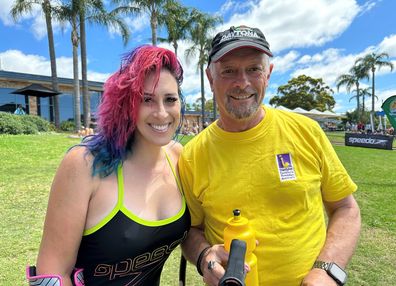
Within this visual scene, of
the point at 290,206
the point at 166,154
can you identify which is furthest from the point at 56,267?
the point at 290,206

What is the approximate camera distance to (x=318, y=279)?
171 cm

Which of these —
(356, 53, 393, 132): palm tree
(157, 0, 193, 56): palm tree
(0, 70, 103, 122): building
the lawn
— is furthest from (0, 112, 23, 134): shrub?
(356, 53, 393, 132): palm tree

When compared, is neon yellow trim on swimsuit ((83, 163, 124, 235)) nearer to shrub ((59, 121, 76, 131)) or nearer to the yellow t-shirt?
the yellow t-shirt

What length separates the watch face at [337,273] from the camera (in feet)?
5.72

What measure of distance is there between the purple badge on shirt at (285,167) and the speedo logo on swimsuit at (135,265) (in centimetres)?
74

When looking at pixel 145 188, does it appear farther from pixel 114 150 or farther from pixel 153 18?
pixel 153 18

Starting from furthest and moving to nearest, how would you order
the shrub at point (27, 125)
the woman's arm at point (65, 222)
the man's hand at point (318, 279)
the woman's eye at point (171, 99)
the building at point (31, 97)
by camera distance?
the building at point (31, 97)
the shrub at point (27, 125)
the woman's eye at point (171, 99)
the man's hand at point (318, 279)
the woman's arm at point (65, 222)

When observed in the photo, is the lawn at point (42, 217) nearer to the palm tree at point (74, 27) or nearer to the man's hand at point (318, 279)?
the man's hand at point (318, 279)

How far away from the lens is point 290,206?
1.84 m

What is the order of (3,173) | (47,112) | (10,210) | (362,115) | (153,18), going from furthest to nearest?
(362,115) → (47,112) → (153,18) → (3,173) → (10,210)

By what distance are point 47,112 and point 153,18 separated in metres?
12.3

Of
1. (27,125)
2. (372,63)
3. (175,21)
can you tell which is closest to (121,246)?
(27,125)

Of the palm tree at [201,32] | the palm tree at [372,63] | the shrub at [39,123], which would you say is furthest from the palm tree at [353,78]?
the shrub at [39,123]

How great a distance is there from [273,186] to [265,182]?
0.16 ft
